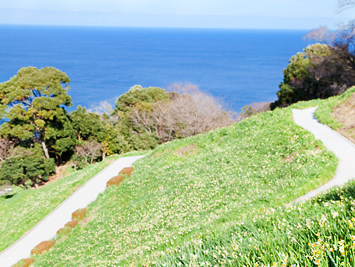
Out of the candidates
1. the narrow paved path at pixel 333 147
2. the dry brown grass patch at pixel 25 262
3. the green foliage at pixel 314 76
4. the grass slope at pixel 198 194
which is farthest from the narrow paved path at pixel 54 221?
the green foliage at pixel 314 76

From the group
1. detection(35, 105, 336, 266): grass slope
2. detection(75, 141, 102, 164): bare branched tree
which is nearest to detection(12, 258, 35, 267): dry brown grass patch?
detection(35, 105, 336, 266): grass slope

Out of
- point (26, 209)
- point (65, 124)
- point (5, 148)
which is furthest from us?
point (65, 124)

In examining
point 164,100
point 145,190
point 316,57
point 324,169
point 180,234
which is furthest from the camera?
point 164,100

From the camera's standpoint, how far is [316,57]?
42219 mm

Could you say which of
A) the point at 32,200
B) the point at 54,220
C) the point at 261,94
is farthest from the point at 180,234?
the point at 261,94

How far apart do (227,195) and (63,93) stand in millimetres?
28042

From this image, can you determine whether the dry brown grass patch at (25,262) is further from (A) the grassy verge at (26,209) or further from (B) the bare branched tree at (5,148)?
(B) the bare branched tree at (5,148)

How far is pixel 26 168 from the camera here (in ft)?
100

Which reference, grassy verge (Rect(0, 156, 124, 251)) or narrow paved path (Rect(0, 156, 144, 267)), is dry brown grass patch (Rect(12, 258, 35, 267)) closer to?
narrow paved path (Rect(0, 156, 144, 267))

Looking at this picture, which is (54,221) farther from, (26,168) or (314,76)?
(314,76)

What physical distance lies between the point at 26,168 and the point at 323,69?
132ft

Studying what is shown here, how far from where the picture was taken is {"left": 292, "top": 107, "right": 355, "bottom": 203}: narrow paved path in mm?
10738

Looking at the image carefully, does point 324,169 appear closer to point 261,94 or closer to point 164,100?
point 164,100

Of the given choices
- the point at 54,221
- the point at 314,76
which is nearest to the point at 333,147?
the point at 54,221
